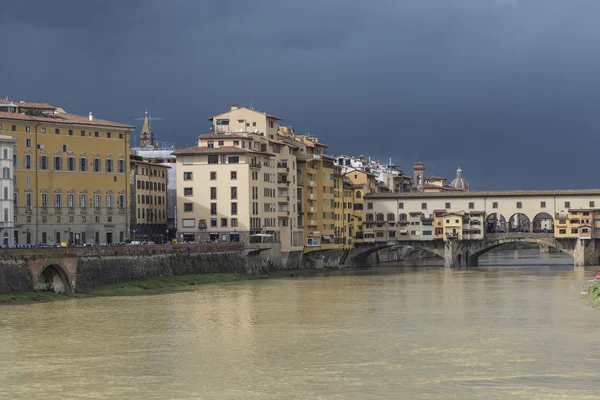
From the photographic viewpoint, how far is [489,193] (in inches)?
4727

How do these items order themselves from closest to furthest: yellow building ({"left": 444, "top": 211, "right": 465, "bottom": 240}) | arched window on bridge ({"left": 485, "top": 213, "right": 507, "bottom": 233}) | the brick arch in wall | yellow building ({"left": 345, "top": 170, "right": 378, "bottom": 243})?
the brick arch in wall < yellow building ({"left": 444, "top": 211, "right": 465, "bottom": 240}) < arched window on bridge ({"left": 485, "top": 213, "right": 507, "bottom": 233}) < yellow building ({"left": 345, "top": 170, "right": 378, "bottom": 243})

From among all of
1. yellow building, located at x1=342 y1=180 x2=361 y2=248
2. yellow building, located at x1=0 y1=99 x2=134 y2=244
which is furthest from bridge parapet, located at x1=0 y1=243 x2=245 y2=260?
yellow building, located at x1=342 y1=180 x2=361 y2=248

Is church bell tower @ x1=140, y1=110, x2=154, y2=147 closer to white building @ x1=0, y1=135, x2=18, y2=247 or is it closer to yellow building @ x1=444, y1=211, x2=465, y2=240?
yellow building @ x1=444, y1=211, x2=465, y2=240

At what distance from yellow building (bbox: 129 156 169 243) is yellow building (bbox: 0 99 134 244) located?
1091cm

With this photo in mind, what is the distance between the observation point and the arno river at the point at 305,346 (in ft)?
117

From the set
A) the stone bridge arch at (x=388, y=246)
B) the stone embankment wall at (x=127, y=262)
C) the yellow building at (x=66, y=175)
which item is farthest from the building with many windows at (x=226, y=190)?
the stone bridge arch at (x=388, y=246)

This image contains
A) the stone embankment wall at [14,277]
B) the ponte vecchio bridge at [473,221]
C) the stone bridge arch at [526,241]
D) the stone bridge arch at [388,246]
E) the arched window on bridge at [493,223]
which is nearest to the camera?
the stone embankment wall at [14,277]

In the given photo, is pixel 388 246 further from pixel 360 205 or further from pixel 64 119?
pixel 64 119

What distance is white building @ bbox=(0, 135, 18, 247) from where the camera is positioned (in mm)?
75750

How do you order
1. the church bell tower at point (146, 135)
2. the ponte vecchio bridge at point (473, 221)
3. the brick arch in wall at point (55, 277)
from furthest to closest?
the church bell tower at point (146, 135) → the ponte vecchio bridge at point (473, 221) → the brick arch in wall at point (55, 277)

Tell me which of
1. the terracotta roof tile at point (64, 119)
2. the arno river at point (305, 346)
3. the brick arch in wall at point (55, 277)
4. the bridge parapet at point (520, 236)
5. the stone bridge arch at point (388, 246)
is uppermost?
the terracotta roof tile at point (64, 119)

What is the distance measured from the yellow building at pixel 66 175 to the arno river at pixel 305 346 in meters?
18.9

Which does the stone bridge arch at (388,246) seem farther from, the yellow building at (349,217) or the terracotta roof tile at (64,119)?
the terracotta roof tile at (64,119)

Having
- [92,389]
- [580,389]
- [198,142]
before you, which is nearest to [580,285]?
[198,142]
